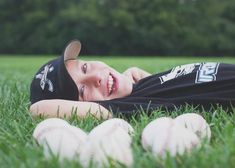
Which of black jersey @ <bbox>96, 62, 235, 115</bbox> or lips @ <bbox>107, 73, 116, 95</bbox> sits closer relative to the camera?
→ black jersey @ <bbox>96, 62, 235, 115</bbox>

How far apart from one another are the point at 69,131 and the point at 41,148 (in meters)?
0.14

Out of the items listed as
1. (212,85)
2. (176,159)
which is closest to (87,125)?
(176,159)

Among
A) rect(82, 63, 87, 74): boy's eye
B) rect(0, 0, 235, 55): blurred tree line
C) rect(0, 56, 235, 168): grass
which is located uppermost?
rect(0, 0, 235, 55): blurred tree line

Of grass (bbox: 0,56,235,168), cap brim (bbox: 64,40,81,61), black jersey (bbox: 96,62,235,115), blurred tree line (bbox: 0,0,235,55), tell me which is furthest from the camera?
blurred tree line (bbox: 0,0,235,55)

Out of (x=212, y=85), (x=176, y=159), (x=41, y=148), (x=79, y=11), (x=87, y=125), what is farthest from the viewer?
(x=79, y=11)

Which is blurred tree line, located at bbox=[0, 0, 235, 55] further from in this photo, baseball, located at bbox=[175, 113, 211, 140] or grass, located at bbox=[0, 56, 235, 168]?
baseball, located at bbox=[175, 113, 211, 140]

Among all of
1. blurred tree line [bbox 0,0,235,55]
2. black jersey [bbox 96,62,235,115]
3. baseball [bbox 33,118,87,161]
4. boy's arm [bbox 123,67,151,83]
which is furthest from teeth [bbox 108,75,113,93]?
blurred tree line [bbox 0,0,235,55]

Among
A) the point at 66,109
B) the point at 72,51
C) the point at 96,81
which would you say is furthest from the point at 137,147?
the point at 72,51

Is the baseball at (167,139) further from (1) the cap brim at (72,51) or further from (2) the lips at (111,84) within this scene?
(1) the cap brim at (72,51)

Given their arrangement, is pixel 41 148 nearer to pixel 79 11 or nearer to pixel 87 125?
pixel 87 125

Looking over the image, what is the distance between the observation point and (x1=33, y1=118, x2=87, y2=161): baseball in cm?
160

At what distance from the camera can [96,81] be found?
2.79 metres

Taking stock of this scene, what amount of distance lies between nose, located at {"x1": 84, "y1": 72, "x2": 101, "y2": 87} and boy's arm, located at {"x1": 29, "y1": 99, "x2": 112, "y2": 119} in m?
0.23

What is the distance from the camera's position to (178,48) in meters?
Answer: 33.2
